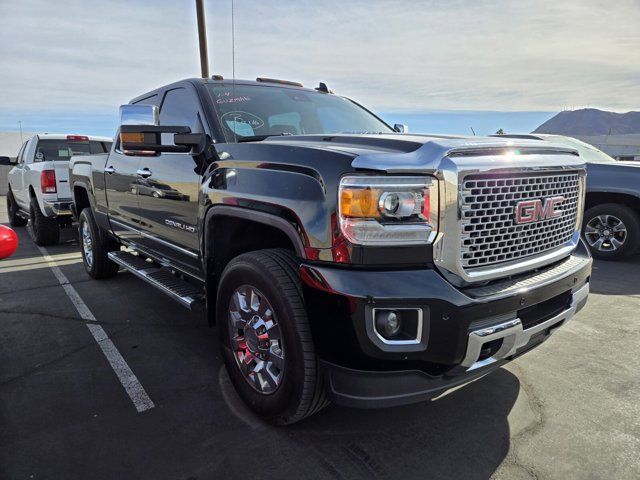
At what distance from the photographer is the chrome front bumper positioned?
2059 mm

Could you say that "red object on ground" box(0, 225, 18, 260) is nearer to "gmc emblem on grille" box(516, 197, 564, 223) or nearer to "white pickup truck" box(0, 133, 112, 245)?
"gmc emblem on grille" box(516, 197, 564, 223)

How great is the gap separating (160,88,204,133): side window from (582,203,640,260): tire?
594 cm

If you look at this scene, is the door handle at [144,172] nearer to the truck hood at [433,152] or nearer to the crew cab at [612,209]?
the truck hood at [433,152]

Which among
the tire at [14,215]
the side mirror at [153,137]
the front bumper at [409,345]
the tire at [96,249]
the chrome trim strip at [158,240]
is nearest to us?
the front bumper at [409,345]

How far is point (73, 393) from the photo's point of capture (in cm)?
303

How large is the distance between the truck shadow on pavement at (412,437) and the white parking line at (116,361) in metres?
0.53

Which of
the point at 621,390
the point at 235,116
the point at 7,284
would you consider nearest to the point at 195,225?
the point at 235,116

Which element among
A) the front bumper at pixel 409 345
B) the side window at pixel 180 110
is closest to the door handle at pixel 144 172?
the side window at pixel 180 110

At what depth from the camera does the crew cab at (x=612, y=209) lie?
648 cm

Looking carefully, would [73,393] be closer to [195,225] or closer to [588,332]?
[195,225]

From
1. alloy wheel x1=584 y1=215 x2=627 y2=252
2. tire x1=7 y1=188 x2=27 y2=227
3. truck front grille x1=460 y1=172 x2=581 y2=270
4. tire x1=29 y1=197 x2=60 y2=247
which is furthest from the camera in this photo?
tire x1=7 y1=188 x2=27 y2=227

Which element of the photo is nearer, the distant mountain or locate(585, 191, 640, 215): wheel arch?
locate(585, 191, 640, 215): wheel arch

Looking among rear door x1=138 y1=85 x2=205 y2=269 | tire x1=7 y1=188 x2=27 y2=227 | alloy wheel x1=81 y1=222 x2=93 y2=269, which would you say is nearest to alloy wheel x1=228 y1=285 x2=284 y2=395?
rear door x1=138 y1=85 x2=205 y2=269

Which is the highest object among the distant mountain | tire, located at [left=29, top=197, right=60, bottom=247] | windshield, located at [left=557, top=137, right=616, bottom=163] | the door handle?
the distant mountain
